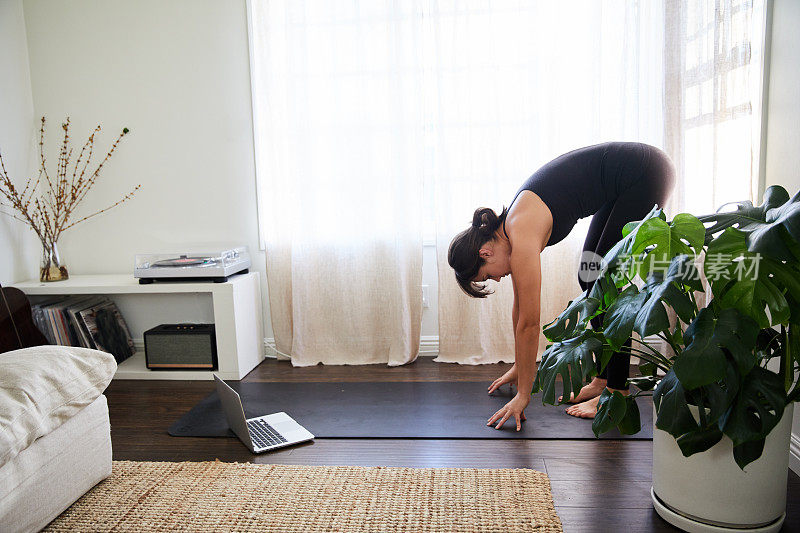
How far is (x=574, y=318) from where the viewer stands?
1729 millimetres

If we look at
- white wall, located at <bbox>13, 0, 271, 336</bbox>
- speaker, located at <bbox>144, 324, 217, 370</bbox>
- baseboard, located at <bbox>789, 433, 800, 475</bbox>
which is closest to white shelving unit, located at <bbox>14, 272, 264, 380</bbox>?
speaker, located at <bbox>144, 324, 217, 370</bbox>

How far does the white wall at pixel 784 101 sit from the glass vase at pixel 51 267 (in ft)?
11.2

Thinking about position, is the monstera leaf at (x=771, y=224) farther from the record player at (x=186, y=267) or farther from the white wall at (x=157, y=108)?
the white wall at (x=157, y=108)

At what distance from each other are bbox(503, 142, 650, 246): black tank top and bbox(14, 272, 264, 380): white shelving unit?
1.57 metres

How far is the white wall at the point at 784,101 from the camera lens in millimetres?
2180

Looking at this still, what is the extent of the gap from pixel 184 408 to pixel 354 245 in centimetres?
117

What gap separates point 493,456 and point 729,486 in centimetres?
77

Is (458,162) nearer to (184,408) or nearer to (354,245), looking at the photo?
(354,245)

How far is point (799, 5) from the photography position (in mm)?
2281

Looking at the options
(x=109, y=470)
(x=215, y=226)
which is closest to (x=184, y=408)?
(x=109, y=470)

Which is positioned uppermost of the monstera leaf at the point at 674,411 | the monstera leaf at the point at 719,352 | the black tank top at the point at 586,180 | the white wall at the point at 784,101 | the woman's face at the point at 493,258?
the white wall at the point at 784,101

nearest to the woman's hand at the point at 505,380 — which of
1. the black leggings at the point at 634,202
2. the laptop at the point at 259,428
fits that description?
the black leggings at the point at 634,202

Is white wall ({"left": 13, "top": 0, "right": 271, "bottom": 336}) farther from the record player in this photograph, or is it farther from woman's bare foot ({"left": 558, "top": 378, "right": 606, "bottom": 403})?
woman's bare foot ({"left": 558, "top": 378, "right": 606, "bottom": 403})

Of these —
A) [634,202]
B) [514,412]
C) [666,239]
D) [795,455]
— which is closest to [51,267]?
[514,412]
